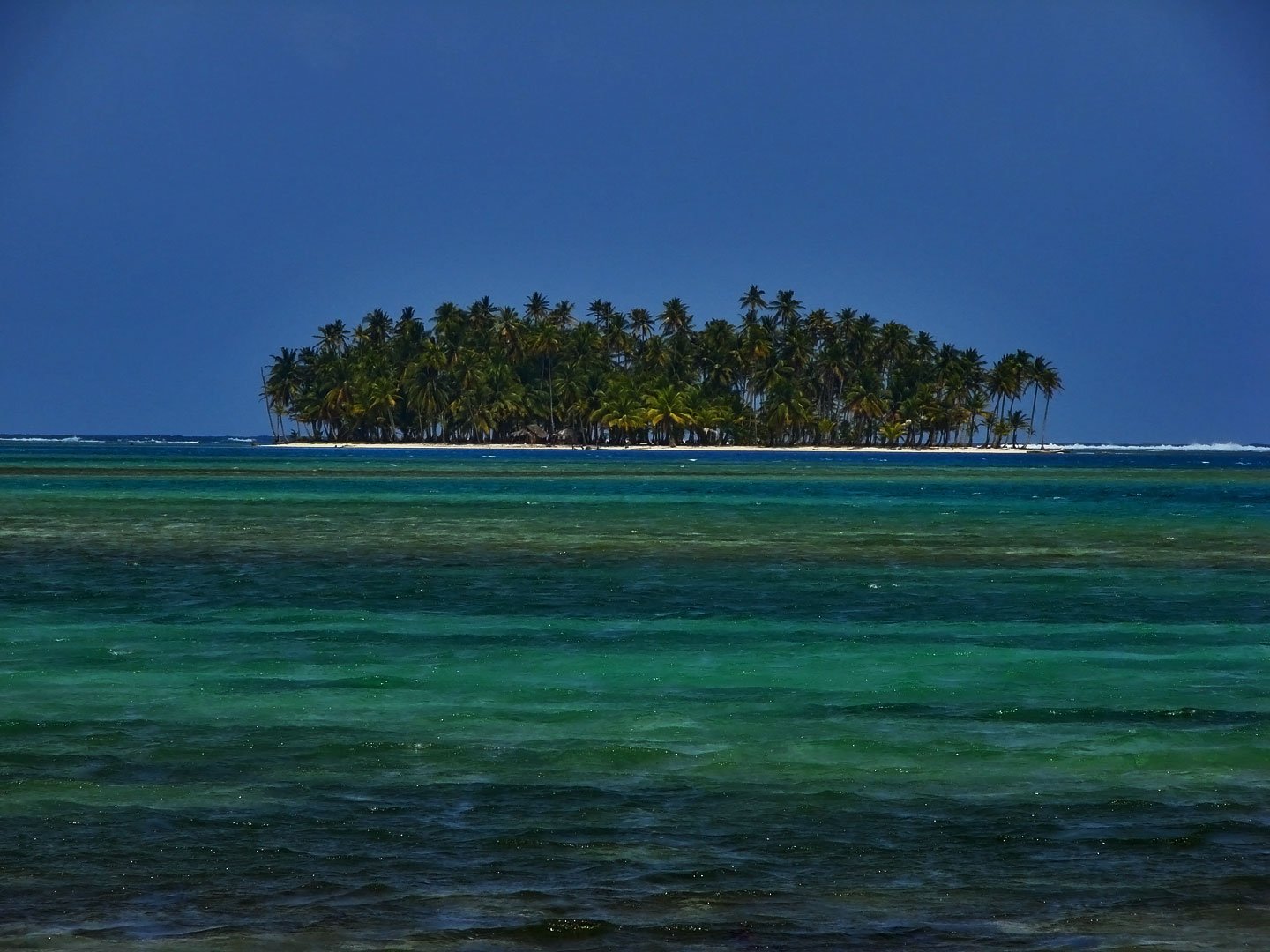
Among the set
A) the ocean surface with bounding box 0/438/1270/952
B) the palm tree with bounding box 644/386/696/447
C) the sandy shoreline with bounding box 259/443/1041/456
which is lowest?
the ocean surface with bounding box 0/438/1270/952

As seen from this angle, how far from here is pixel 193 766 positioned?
10906 millimetres

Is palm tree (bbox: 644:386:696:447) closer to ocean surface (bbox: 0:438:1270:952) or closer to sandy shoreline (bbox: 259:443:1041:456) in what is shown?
sandy shoreline (bbox: 259:443:1041:456)

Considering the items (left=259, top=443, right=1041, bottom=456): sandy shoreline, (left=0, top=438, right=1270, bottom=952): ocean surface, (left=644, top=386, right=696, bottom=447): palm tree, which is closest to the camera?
(left=0, top=438, right=1270, bottom=952): ocean surface

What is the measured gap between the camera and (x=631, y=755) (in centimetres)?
1150

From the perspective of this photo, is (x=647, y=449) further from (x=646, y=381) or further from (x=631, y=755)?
(x=631, y=755)

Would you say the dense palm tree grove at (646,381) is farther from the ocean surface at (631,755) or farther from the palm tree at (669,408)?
the ocean surface at (631,755)

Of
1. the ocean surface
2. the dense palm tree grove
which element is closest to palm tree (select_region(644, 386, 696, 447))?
the dense palm tree grove

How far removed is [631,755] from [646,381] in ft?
486

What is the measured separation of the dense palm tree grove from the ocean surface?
130 meters

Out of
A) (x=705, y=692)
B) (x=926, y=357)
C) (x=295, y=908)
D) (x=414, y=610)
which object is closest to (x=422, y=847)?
(x=295, y=908)

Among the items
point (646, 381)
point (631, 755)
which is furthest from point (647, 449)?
point (631, 755)

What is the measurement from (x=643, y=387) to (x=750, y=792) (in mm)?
147447

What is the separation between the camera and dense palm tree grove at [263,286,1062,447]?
15975 centimetres

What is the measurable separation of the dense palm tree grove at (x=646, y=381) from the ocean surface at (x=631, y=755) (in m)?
130
